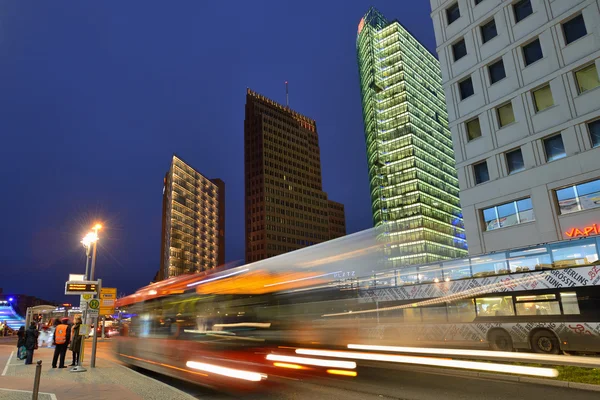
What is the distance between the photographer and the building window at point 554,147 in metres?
26.9

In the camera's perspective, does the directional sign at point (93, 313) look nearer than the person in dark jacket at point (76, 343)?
No

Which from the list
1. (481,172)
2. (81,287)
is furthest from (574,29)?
(81,287)

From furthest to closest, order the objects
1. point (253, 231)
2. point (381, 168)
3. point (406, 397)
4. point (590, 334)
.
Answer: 1. point (253, 231)
2. point (381, 168)
3. point (590, 334)
4. point (406, 397)

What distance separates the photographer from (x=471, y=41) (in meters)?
34.2

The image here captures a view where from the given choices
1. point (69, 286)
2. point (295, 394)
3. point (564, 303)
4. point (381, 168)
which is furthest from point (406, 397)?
point (381, 168)

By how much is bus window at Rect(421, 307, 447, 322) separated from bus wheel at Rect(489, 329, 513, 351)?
2.39 metres

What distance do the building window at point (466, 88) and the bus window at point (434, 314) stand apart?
799 inches

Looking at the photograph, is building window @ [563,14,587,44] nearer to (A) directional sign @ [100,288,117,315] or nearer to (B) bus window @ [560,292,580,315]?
(B) bus window @ [560,292,580,315]

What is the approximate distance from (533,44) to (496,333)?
22194 millimetres

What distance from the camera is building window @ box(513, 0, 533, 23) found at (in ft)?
101

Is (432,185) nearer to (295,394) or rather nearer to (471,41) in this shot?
(471,41)

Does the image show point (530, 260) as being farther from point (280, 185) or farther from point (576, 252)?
point (280, 185)

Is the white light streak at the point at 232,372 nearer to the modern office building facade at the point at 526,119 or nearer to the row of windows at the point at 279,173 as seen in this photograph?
the modern office building facade at the point at 526,119

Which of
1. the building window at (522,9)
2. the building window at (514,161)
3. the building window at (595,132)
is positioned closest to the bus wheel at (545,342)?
the building window at (595,132)
